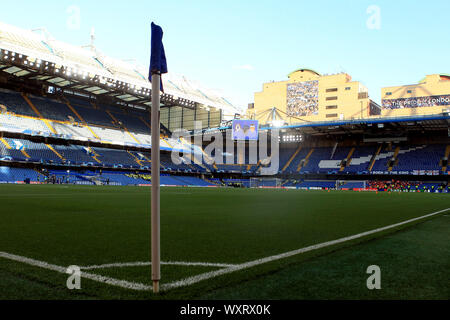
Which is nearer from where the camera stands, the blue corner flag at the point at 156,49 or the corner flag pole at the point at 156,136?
the corner flag pole at the point at 156,136

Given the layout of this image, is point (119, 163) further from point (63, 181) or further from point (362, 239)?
point (362, 239)

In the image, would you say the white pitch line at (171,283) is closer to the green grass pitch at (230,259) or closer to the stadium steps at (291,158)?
the green grass pitch at (230,259)

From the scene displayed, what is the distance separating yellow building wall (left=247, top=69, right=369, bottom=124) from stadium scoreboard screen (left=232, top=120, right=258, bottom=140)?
19.8m

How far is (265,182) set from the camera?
2307 inches

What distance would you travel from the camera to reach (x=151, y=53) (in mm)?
3043

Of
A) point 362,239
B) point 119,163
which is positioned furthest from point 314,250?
point 119,163

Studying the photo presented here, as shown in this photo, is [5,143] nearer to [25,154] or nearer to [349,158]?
[25,154]

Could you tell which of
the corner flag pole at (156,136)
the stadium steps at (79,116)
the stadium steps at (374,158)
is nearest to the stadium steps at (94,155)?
the stadium steps at (79,116)

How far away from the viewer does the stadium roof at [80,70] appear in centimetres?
3856

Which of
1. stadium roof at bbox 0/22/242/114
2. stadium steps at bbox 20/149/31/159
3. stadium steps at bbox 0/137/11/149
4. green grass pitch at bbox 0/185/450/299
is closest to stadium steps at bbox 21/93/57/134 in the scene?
stadium roof at bbox 0/22/242/114

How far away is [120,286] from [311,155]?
59.0 metres

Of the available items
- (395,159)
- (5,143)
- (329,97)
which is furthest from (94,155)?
(329,97)

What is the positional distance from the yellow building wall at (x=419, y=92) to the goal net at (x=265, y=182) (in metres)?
26.1

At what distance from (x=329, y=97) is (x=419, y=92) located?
1659 cm
